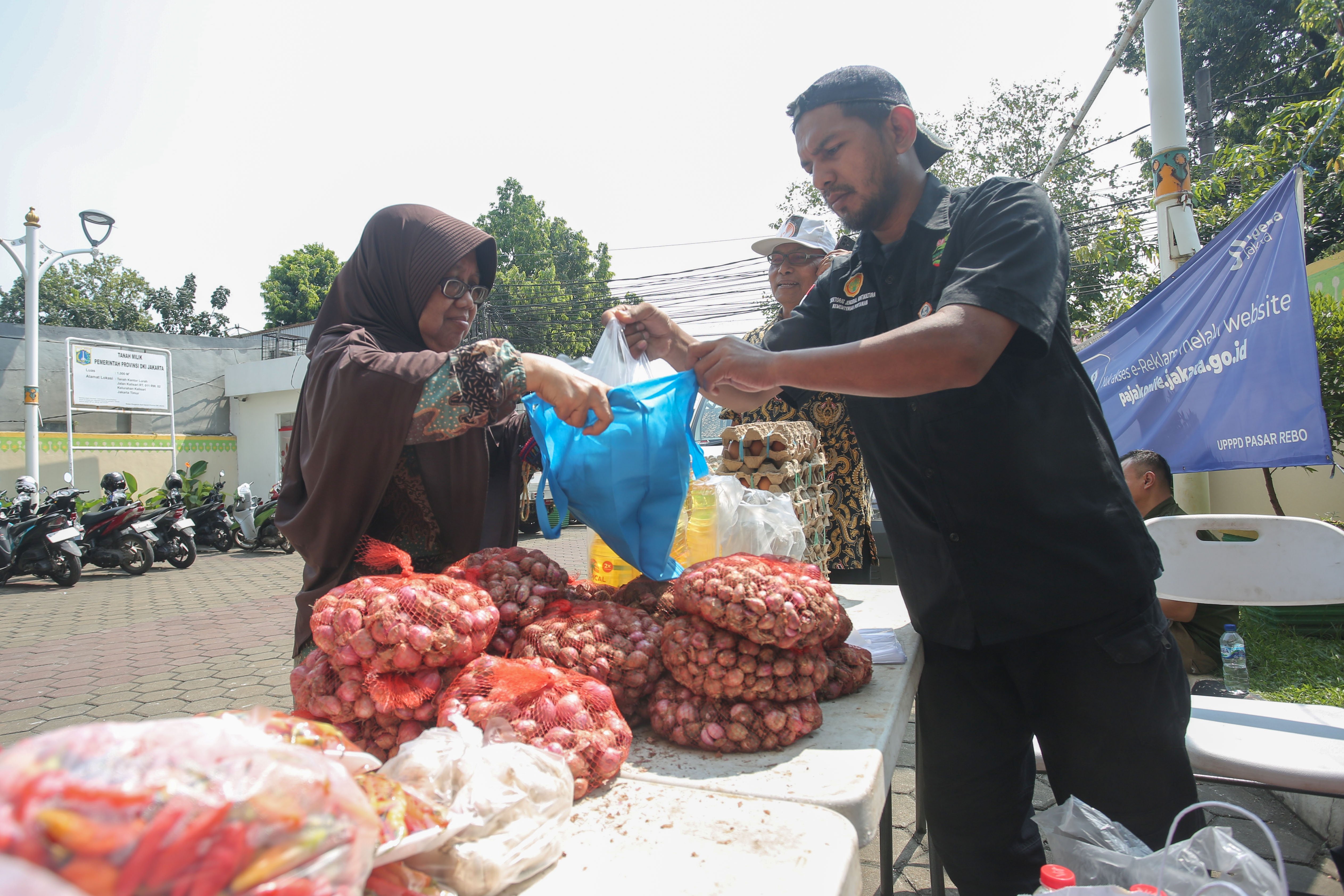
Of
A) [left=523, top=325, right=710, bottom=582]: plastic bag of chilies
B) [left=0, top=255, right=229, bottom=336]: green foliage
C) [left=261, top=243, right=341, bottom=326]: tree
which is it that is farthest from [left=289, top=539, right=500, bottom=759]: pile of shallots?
[left=0, top=255, right=229, bottom=336]: green foliage

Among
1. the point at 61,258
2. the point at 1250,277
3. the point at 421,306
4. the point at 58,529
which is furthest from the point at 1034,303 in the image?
the point at 61,258

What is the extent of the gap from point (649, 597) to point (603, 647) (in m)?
0.34

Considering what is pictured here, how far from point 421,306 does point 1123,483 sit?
1.73m

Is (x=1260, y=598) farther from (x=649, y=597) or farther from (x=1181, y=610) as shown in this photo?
(x=649, y=597)

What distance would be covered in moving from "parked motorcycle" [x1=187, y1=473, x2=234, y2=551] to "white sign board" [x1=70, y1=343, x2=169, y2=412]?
17.6 feet

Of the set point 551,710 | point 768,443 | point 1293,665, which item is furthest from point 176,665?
point 1293,665

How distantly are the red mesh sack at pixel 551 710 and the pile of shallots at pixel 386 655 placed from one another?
0.15 ft

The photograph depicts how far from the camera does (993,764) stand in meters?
1.78

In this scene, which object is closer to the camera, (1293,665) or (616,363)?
(616,363)

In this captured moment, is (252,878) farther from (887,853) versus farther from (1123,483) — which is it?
(887,853)

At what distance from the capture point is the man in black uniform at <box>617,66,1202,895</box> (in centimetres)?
154

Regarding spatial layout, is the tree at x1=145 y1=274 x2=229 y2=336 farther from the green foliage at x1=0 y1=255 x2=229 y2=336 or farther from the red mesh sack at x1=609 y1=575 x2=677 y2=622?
the red mesh sack at x1=609 y1=575 x2=677 y2=622

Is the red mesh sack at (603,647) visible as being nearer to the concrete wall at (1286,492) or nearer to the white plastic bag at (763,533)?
the white plastic bag at (763,533)

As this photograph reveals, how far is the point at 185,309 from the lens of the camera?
39125 millimetres
